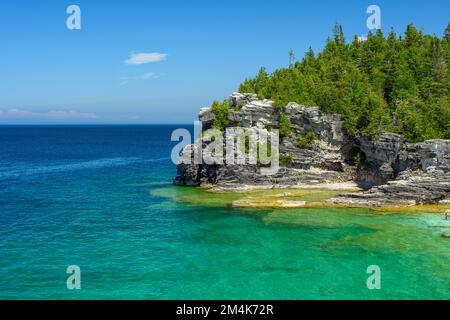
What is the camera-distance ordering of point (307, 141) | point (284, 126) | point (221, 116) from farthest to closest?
1. point (221, 116)
2. point (284, 126)
3. point (307, 141)

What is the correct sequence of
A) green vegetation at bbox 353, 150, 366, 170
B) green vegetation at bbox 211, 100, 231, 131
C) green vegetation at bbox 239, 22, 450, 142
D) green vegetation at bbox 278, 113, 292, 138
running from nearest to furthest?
green vegetation at bbox 239, 22, 450, 142, green vegetation at bbox 353, 150, 366, 170, green vegetation at bbox 278, 113, 292, 138, green vegetation at bbox 211, 100, 231, 131

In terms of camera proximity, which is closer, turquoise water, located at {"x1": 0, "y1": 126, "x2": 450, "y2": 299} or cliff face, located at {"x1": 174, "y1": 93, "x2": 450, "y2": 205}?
turquoise water, located at {"x1": 0, "y1": 126, "x2": 450, "y2": 299}

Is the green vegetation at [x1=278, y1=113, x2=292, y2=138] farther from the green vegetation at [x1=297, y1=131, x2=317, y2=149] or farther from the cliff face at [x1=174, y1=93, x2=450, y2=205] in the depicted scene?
the green vegetation at [x1=297, y1=131, x2=317, y2=149]

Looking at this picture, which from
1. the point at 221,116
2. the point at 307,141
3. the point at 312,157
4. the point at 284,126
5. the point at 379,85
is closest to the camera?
the point at 312,157

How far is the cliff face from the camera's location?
6669cm

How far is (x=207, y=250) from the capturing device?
4372cm

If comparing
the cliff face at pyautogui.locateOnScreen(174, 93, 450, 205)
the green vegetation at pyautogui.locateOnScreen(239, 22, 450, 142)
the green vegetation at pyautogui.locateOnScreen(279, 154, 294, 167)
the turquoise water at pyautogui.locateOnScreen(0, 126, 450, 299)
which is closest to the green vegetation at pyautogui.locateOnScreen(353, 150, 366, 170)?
the cliff face at pyautogui.locateOnScreen(174, 93, 450, 205)

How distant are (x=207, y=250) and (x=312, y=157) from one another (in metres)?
38.2

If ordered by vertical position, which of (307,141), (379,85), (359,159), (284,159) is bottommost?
(359,159)

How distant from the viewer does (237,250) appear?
142 ft

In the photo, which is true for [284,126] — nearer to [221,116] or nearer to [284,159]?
[284,159]

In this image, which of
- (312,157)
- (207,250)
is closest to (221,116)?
(312,157)

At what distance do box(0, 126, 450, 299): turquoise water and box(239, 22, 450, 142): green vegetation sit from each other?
69.5 feet

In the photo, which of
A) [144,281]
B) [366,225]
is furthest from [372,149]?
[144,281]
